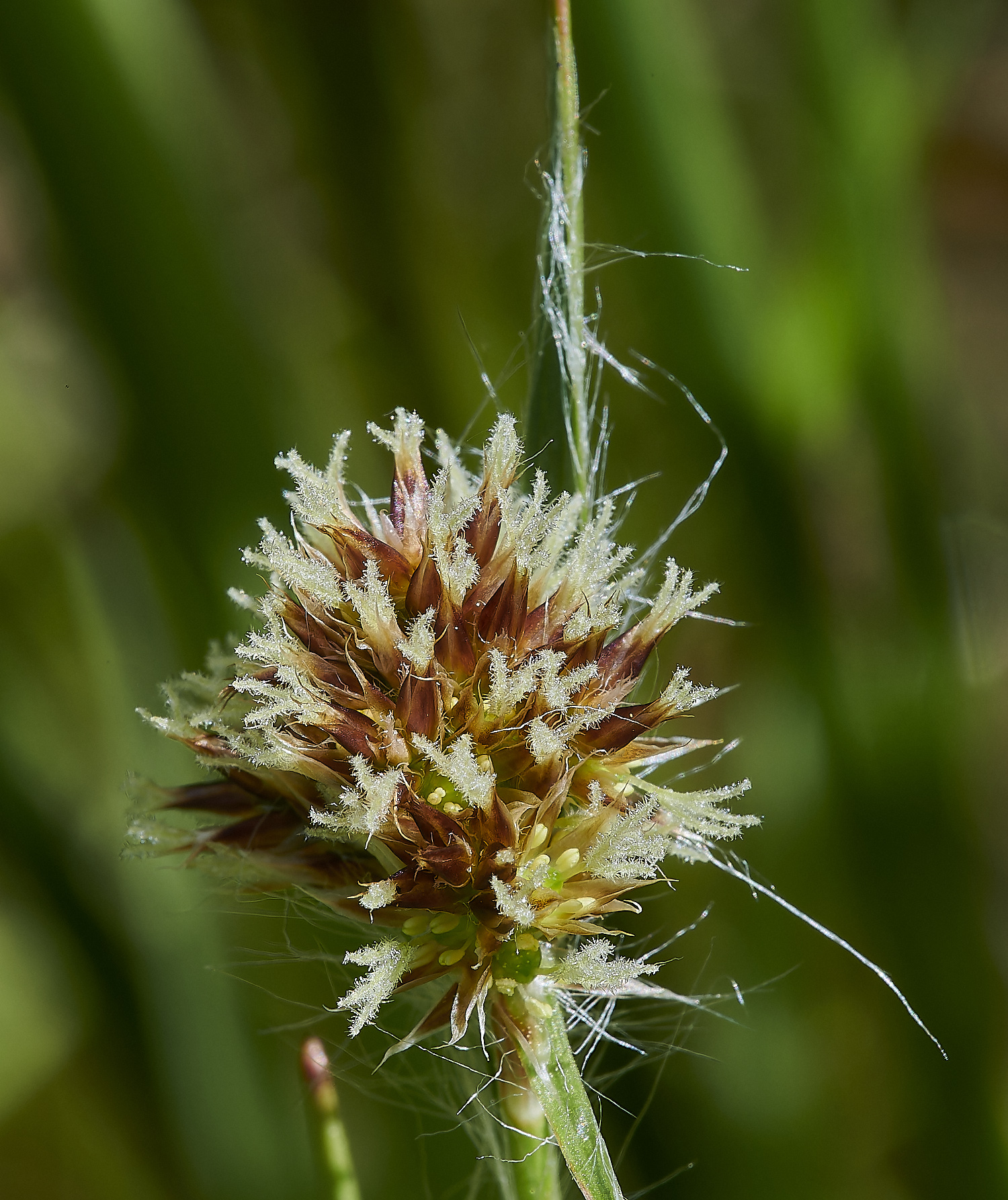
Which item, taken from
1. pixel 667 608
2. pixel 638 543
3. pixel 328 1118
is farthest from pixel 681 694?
pixel 638 543

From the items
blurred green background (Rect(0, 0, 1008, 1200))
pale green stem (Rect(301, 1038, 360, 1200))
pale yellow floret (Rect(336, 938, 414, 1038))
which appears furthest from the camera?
blurred green background (Rect(0, 0, 1008, 1200))

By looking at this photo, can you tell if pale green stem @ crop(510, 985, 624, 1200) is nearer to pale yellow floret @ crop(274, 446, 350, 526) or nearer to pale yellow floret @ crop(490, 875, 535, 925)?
pale yellow floret @ crop(490, 875, 535, 925)

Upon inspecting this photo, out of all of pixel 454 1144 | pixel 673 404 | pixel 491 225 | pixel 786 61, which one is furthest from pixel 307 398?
pixel 786 61

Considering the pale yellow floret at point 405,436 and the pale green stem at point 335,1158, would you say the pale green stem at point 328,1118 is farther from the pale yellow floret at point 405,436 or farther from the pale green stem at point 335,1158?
the pale yellow floret at point 405,436

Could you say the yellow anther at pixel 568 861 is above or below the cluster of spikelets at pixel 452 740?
below

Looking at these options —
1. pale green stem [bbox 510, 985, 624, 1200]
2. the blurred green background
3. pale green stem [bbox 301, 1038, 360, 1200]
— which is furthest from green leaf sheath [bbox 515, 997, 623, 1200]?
the blurred green background

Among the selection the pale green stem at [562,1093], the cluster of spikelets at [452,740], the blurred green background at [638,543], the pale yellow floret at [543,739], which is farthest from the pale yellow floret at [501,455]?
the blurred green background at [638,543]

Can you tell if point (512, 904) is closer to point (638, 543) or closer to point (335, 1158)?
point (335, 1158)
